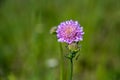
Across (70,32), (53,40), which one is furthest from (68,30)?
(53,40)

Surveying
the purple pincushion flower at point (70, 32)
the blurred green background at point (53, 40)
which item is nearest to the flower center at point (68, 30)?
the purple pincushion flower at point (70, 32)

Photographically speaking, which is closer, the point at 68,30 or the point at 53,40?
the point at 68,30

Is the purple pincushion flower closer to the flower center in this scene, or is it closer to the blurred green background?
the flower center

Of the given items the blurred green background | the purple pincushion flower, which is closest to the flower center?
the purple pincushion flower

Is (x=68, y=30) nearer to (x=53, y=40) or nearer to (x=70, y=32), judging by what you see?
(x=70, y=32)

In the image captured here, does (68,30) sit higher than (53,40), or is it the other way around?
(68,30)

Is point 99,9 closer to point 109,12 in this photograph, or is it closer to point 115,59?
point 109,12

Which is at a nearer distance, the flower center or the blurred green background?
the flower center

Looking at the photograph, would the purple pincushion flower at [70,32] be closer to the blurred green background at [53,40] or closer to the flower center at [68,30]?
the flower center at [68,30]
